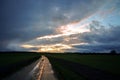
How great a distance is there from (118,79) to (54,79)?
7.80 metres

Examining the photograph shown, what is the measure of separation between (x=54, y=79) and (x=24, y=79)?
11.9 feet

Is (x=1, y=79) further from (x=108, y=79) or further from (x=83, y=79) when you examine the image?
(x=108, y=79)

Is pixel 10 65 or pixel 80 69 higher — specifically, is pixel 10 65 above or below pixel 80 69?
above

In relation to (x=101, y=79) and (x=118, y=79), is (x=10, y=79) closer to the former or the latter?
(x=101, y=79)

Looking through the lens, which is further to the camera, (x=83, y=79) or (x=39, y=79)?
(x=83, y=79)

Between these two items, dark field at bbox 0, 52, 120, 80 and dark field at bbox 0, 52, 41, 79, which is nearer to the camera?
dark field at bbox 0, 52, 120, 80

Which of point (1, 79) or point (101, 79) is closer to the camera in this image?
point (1, 79)

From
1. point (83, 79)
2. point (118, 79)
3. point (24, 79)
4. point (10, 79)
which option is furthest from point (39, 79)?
point (118, 79)

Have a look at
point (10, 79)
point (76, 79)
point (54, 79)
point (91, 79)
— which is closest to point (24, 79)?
point (10, 79)

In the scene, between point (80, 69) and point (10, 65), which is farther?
point (10, 65)

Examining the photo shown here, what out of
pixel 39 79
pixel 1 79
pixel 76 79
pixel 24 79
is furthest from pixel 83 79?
pixel 1 79

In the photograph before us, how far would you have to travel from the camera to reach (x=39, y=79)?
24.0 meters

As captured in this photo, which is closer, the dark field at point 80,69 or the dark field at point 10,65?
the dark field at point 80,69

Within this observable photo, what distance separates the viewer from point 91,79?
83.2 feet
